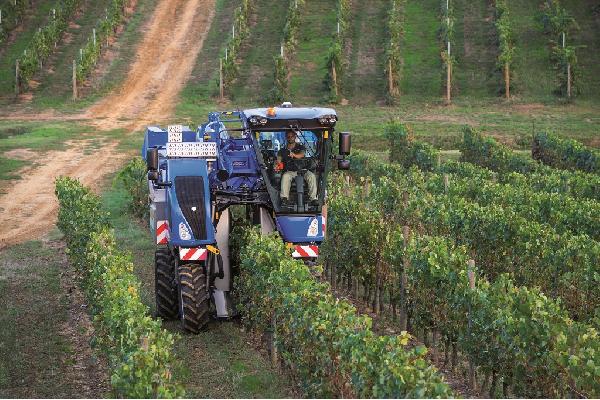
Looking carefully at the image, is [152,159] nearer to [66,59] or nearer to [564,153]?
[564,153]

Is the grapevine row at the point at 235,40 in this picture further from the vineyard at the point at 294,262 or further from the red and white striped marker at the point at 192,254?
the red and white striped marker at the point at 192,254

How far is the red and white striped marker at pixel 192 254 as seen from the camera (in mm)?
19391

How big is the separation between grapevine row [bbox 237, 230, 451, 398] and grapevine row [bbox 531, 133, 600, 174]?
772 inches

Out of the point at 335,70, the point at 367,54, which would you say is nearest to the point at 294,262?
the point at 335,70

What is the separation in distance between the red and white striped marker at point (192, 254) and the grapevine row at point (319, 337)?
2.30ft

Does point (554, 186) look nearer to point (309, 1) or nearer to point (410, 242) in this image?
point (410, 242)

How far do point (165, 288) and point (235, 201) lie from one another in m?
2.05

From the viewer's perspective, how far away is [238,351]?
19.0 meters

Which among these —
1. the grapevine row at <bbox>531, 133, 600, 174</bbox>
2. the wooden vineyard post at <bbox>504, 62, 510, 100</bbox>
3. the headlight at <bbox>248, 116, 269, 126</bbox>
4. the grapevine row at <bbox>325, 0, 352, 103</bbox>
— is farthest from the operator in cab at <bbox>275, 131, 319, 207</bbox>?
the wooden vineyard post at <bbox>504, 62, 510, 100</bbox>

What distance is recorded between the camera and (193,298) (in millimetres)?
19156

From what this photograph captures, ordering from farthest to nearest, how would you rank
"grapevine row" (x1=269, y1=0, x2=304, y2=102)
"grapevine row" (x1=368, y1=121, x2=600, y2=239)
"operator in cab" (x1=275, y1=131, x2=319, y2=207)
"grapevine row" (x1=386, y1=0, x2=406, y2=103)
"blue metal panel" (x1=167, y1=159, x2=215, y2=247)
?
"grapevine row" (x1=386, y1=0, x2=406, y2=103)
"grapevine row" (x1=269, y1=0, x2=304, y2=102)
"grapevine row" (x1=368, y1=121, x2=600, y2=239)
"operator in cab" (x1=275, y1=131, x2=319, y2=207)
"blue metal panel" (x1=167, y1=159, x2=215, y2=247)

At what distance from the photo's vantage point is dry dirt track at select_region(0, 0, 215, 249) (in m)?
33.0

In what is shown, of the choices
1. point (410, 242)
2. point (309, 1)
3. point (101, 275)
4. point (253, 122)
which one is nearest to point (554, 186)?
point (410, 242)

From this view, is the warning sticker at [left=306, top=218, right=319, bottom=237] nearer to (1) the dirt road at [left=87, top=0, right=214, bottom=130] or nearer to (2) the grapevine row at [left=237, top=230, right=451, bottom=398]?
(2) the grapevine row at [left=237, top=230, right=451, bottom=398]
